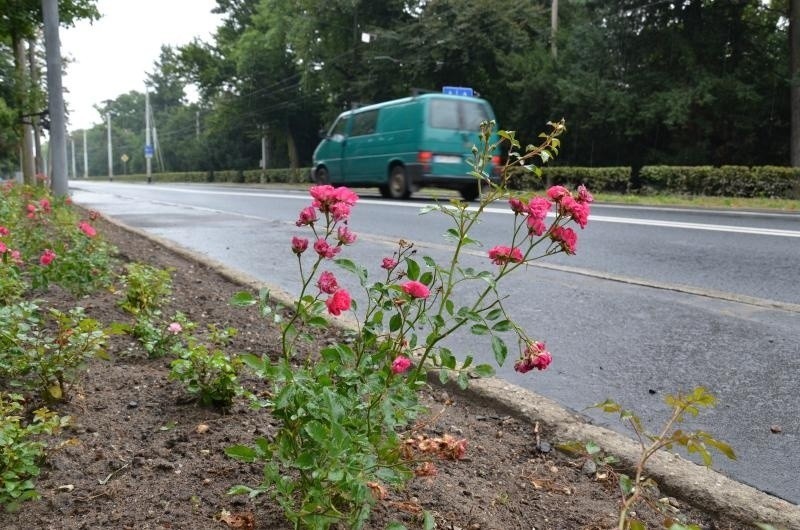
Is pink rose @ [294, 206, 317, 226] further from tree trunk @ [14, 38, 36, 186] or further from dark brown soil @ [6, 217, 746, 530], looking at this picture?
tree trunk @ [14, 38, 36, 186]

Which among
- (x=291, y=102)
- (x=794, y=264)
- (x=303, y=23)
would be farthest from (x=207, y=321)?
(x=291, y=102)

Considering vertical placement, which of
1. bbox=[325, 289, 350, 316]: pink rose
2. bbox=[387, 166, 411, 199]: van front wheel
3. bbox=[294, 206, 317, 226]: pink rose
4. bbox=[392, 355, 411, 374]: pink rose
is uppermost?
bbox=[387, 166, 411, 199]: van front wheel

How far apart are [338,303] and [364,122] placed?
15.3 meters

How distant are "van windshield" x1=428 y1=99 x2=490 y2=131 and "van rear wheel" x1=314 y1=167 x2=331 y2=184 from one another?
469cm

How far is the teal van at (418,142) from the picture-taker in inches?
562

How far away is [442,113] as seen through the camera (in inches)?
561

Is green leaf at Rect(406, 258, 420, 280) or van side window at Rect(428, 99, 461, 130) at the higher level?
van side window at Rect(428, 99, 461, 130)

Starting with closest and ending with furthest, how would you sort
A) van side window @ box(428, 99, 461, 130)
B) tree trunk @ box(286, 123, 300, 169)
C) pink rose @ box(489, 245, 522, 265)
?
pink rose @ box(489, 245, 522, 265) < van side window @ box(428, 99, 461, 130) < tree trunk @ box(286, 123, 300, 169)

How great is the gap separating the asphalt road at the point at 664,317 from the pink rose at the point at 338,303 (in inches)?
50.2

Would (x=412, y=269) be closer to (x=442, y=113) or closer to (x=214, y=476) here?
(x=214, y=476)

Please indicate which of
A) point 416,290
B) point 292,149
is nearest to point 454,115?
point 416,290

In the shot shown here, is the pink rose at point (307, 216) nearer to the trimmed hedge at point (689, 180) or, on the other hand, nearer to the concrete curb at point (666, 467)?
the concrete curb at point (666, 467)

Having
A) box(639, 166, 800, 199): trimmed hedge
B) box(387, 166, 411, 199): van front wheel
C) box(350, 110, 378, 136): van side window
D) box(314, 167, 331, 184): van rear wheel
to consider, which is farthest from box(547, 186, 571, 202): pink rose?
box(639, 166, 800, 199): trimmed hedge

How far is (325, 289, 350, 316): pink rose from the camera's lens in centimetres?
140
